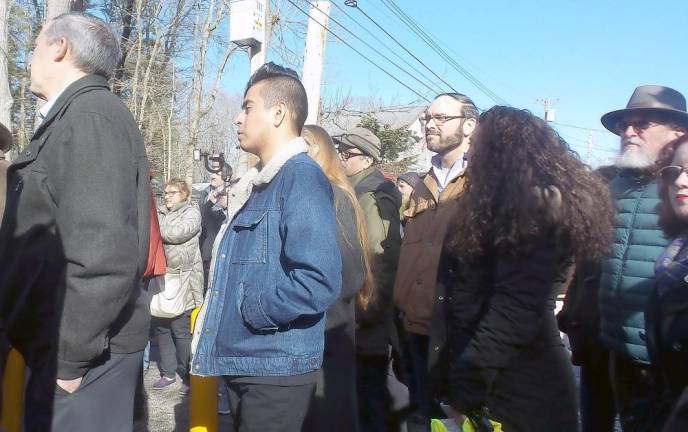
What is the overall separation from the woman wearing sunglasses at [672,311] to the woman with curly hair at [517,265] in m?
0.27

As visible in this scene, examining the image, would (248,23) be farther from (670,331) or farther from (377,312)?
(670,331)

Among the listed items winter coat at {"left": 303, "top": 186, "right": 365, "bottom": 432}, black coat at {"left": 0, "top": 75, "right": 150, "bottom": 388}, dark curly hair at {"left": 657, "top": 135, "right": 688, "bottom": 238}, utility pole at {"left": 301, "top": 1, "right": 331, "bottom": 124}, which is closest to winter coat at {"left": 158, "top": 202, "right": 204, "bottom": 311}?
utility pole at {"left": 301, "top": 1, "right": 331, "bottom": 124}

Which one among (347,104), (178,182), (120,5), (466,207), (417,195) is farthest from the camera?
(347,104)

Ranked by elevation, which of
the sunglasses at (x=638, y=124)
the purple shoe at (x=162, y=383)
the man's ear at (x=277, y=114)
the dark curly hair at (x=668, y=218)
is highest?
the sunglasses at (x=638, y=124)

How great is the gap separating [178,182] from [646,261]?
4.53m

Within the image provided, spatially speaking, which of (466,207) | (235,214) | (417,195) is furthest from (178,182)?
(466,207)

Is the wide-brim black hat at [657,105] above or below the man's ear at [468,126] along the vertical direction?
above

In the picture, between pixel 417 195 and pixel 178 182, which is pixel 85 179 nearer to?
pixel 417 195

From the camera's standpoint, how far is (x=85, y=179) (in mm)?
2080

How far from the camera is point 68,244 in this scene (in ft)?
6.73

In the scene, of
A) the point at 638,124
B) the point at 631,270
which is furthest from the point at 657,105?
the point at 631,270

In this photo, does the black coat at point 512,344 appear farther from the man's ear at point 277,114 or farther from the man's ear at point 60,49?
the man's ear at point 60,49

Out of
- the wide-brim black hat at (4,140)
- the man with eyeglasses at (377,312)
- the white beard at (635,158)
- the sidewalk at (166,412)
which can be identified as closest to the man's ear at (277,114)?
the man with eyeglasses at (377,312)

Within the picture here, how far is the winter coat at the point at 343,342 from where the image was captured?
2.71 meters
